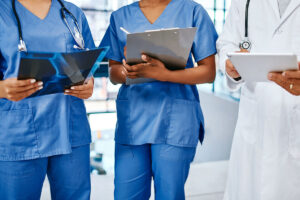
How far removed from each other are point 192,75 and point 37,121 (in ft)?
1.97

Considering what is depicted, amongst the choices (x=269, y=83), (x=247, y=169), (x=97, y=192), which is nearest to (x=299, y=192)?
(x=247, y=169)

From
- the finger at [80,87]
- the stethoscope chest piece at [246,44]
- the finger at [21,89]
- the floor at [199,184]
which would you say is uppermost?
the stethoscope chest piece at [246,44]

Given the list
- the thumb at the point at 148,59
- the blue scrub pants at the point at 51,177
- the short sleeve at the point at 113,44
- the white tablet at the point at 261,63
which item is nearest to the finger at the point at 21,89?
the blue scrub pants at the point at 51,177

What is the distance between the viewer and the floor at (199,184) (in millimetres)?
2264

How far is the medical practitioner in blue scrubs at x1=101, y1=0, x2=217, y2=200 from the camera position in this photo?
1209 millimetres

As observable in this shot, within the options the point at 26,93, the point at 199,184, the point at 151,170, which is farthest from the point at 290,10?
the point at 199,184

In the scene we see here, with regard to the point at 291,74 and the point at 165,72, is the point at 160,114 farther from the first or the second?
the point at 291,74

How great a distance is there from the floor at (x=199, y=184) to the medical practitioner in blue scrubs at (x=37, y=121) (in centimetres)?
119

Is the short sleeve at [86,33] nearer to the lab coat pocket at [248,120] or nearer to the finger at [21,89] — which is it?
the finger at [21,89]

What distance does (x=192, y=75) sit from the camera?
1.19 meters

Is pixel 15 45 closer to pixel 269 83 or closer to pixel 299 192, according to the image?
pixel 269 83

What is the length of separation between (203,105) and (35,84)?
133 inches

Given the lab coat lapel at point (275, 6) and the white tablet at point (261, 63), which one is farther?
the lab coat lapel at point (275, 6)

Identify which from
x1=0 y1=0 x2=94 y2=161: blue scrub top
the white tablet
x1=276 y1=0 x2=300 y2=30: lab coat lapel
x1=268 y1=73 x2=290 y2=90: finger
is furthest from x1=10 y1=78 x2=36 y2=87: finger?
x1=276 y1=0 x2=300 y2=30: lab coat lapel
